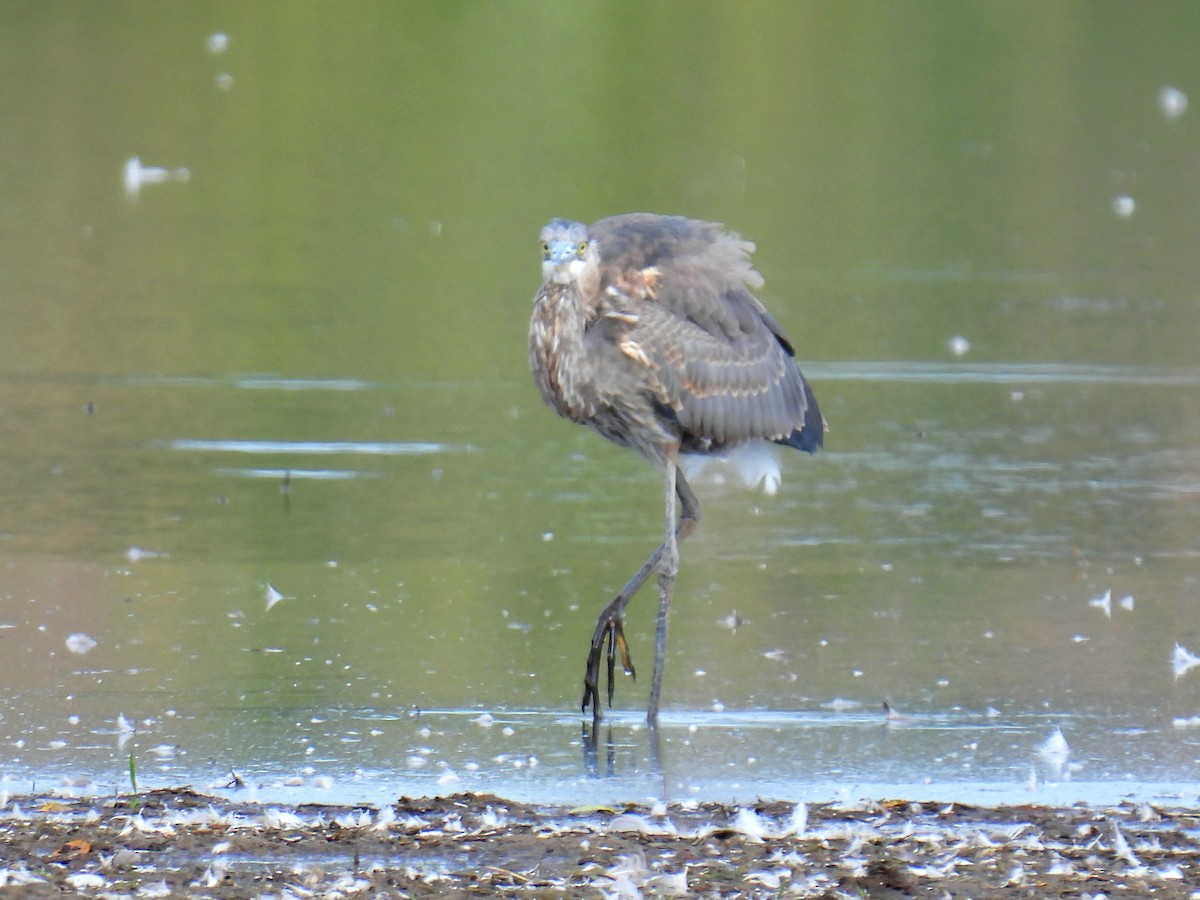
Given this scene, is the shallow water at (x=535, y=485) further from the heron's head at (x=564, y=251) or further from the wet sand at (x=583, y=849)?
the heron's head at (x=564, y=251)

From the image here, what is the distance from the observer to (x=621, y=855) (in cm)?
456

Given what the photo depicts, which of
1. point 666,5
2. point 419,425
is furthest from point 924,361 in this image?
point 666,5

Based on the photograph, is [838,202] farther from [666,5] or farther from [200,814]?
[666,5]

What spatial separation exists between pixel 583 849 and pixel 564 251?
1965 mm

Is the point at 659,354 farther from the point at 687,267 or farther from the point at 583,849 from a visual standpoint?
the point at 583,849

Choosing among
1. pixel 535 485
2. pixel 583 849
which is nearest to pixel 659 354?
pixel 583 849

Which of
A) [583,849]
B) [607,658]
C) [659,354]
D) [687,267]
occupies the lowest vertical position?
[583,849]

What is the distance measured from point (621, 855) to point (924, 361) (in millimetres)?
6923

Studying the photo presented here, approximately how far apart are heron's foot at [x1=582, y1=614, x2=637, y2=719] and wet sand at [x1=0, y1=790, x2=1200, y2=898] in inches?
35.5

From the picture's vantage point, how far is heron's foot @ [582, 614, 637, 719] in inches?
235

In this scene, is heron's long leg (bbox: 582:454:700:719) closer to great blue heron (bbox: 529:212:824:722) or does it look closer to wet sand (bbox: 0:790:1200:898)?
great blue heron (bbox: 529:212:824:722)

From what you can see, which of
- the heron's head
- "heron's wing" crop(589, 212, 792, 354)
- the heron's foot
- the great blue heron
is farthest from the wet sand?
"heron's wing" crop(589, 212, 792, 354)

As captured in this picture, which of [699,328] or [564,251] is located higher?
[564,251]

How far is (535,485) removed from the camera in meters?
8.62
